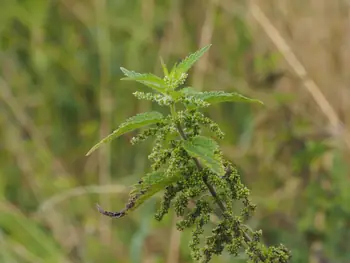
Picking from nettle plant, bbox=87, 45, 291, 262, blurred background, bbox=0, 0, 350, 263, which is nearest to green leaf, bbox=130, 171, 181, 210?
nettle plant, bbox=87, 45, 291, 262

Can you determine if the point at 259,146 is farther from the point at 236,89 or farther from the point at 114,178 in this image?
the point at 114,178

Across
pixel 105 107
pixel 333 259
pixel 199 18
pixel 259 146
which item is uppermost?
pixel 199 18

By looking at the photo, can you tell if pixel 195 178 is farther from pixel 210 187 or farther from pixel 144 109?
pixel 144 109

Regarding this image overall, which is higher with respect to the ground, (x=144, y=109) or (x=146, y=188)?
(x=144, y=109)

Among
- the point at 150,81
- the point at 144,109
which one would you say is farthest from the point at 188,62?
the point at 144,109

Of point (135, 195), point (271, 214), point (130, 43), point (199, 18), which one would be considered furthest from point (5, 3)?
point (135, 195)

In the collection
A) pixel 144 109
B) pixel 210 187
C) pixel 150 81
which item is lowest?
pixel 210 187

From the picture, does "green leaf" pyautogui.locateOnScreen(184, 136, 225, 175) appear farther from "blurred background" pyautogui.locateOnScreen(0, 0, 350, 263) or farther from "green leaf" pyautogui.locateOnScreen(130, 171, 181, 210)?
"blurred background" pyautogui.locateOnScreen(0, 0, 350, 263)
